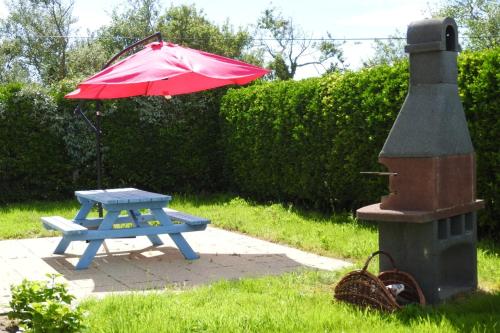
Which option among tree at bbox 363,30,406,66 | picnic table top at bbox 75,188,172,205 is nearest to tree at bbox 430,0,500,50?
tree at bbox 363,30,406,66

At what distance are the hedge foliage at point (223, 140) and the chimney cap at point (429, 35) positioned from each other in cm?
315

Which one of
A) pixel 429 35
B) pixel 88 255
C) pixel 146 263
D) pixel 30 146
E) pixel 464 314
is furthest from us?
pixel 30 146

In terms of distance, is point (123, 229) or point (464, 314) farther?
point (123, 229)

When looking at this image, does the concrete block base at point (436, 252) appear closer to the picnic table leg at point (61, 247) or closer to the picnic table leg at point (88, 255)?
the picnic table leg at point (88, 255)

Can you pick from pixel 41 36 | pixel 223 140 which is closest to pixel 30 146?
pixel 223 140

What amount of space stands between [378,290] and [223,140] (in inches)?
348

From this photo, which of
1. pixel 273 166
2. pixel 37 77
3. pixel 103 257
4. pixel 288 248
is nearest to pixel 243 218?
pixel 273 166

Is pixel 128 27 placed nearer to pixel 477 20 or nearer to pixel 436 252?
pixel 477 20

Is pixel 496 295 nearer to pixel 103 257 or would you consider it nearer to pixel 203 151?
pixel 103 257

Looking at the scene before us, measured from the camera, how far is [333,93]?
9.54 meters

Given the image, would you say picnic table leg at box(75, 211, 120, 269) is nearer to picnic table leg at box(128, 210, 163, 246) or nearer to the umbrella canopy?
picnic table leg at box(128, 210, 163, 246)

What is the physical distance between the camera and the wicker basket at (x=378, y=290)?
447 centimetres

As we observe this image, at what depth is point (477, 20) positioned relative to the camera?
1437 inches

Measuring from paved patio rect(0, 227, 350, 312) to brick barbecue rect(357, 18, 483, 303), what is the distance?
64.6 inches
